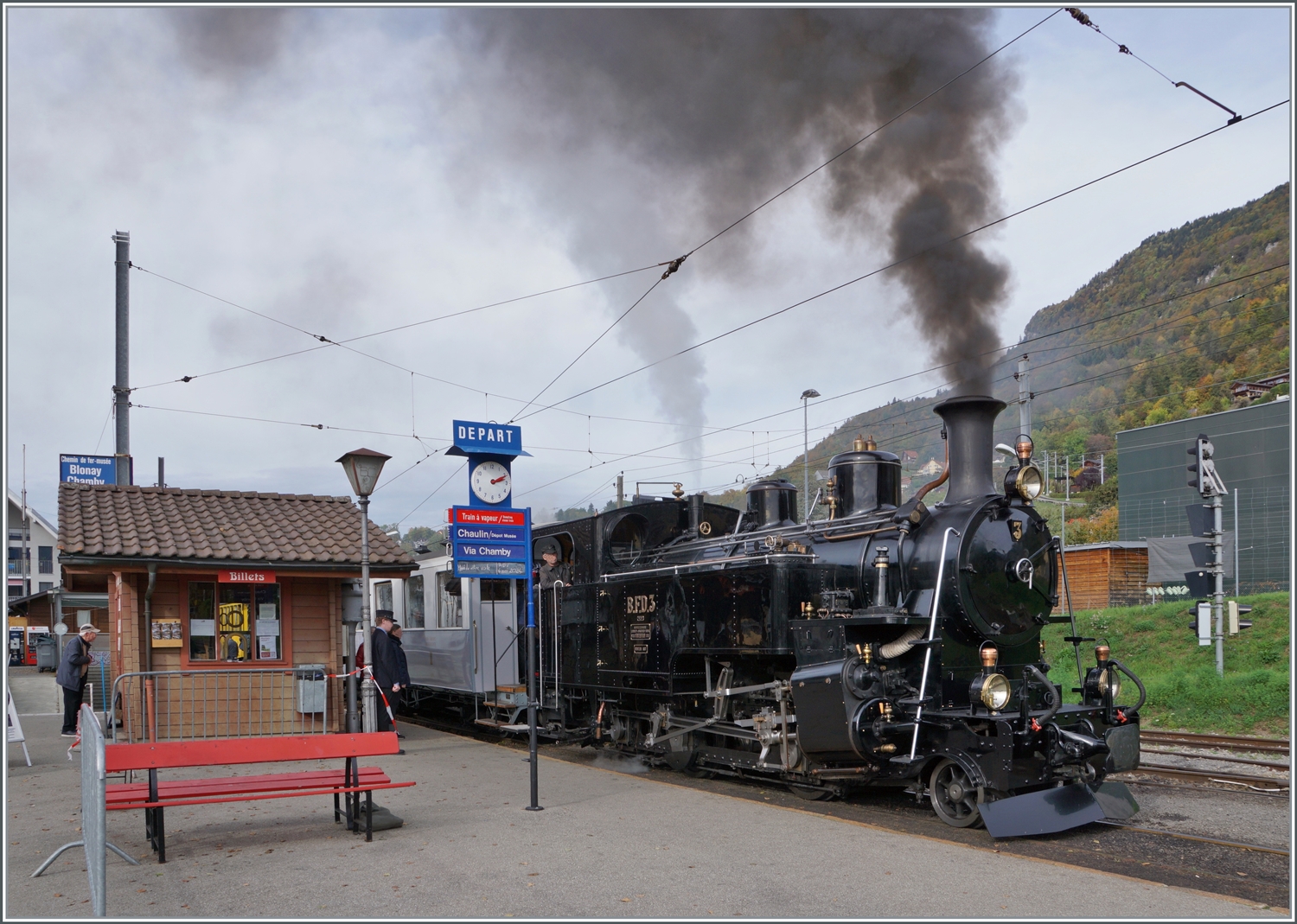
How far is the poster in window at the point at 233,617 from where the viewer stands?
1117 cm

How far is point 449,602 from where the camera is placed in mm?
14000

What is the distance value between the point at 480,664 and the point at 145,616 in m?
3.94

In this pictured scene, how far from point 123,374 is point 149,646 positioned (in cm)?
516

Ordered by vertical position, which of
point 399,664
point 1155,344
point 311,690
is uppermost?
point 1155,344

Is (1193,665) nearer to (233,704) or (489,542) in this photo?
(489,542)

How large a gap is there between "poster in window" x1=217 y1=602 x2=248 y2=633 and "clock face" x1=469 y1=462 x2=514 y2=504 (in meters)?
3.22

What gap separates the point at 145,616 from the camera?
10.7m

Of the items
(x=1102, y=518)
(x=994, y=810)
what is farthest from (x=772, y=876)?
(x=1102, y=518)

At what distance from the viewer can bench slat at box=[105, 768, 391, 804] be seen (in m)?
6.08

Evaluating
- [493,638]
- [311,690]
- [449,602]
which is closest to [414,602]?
[449,602]

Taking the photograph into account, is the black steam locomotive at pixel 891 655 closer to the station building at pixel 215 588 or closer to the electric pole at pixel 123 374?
the station building at pixel 215 588

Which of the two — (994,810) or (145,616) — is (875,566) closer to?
(994,810)

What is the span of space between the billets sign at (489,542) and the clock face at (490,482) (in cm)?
38

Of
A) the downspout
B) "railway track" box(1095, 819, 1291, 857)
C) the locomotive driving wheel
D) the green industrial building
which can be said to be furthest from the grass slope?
the downspout
